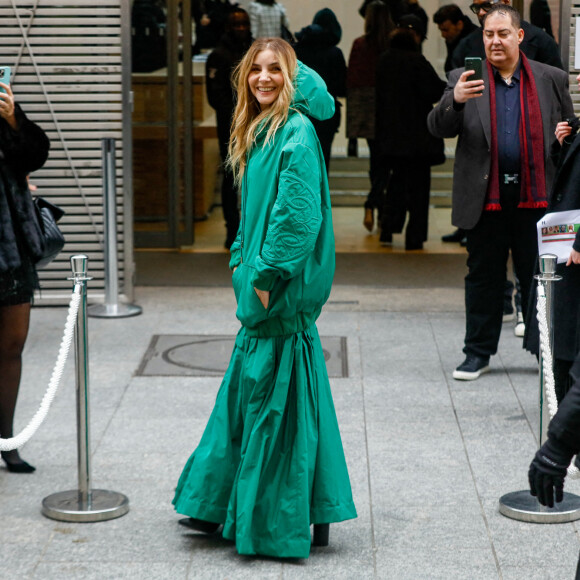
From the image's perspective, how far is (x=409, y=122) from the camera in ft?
34.6

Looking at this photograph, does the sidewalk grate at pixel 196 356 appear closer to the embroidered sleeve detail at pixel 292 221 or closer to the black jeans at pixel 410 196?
the embroidered sleeve detail at pixel 292 221

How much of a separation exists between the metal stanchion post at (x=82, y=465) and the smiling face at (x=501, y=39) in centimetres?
280

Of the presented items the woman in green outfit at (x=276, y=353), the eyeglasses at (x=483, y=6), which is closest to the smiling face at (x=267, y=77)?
the woman in green outfit at (x=276, y=353)

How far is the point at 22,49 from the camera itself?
8.28m

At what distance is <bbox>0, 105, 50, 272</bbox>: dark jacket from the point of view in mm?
5012

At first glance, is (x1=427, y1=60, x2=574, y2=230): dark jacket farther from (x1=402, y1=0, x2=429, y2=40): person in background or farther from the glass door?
(x1=402, y1=0, x2=429, y2=40): person in background

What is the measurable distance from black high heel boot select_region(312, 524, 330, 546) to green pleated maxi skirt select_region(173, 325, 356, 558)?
127mm

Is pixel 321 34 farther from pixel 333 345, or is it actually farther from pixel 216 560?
pixel 216 560

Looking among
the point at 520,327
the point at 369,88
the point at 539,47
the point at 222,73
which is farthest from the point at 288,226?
the point at 369,88

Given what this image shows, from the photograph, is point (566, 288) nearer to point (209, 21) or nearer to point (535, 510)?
point (535, 510)

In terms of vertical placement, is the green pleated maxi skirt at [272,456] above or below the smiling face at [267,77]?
below

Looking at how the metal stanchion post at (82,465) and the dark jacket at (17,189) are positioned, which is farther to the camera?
the dark jacket at (17,189)

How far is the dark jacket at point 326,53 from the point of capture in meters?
10.8

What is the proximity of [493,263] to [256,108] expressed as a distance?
2.68 metres
